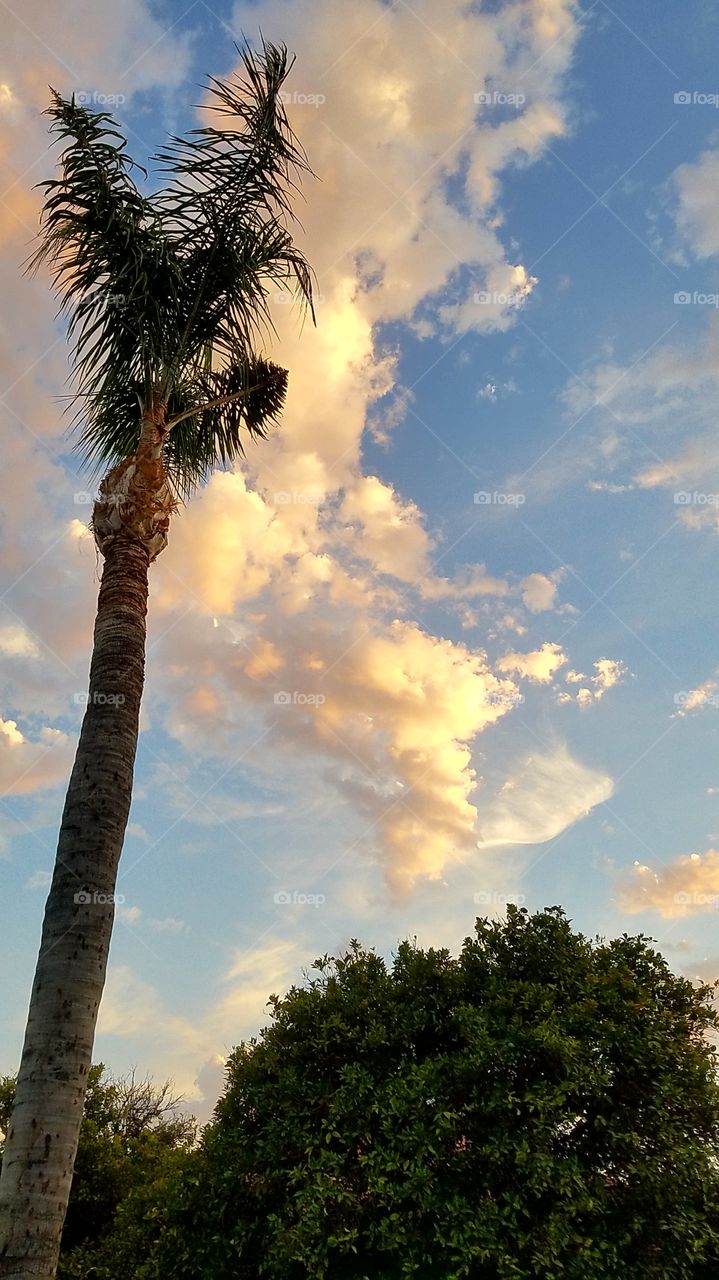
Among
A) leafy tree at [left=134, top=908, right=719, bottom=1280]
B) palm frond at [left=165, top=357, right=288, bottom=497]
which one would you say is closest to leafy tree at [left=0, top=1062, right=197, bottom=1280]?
leafy tree at [left=134, top=908, right=719, bottom=1280]

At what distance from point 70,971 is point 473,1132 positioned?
5.25 metres

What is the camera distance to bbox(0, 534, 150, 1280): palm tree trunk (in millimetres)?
6484

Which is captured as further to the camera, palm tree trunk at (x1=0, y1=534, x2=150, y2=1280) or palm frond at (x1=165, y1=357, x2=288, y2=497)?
palm frond at (x1=165, y1=357, x2=288, y2=497)

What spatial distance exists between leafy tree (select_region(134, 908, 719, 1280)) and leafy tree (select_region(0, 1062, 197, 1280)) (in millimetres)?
1727

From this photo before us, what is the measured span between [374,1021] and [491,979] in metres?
1.67

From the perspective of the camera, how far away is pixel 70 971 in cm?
720

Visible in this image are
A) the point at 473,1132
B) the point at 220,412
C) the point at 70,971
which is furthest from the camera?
the point at 220,412

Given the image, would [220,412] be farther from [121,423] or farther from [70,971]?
[70,971]

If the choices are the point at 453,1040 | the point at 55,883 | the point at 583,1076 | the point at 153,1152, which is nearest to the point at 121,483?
the point at 55,883

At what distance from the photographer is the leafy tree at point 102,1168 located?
11742 mm

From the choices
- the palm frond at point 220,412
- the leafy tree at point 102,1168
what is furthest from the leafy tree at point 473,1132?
the palm frond at point 220,412

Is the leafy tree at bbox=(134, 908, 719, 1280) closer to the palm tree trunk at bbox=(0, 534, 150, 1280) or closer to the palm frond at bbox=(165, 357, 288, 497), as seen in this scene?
the palm tree trunk at bbox=(0, 534, 150, 1280)

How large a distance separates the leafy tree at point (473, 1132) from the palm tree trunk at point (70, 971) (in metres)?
3.43

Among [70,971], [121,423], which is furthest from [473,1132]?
[121,423]
